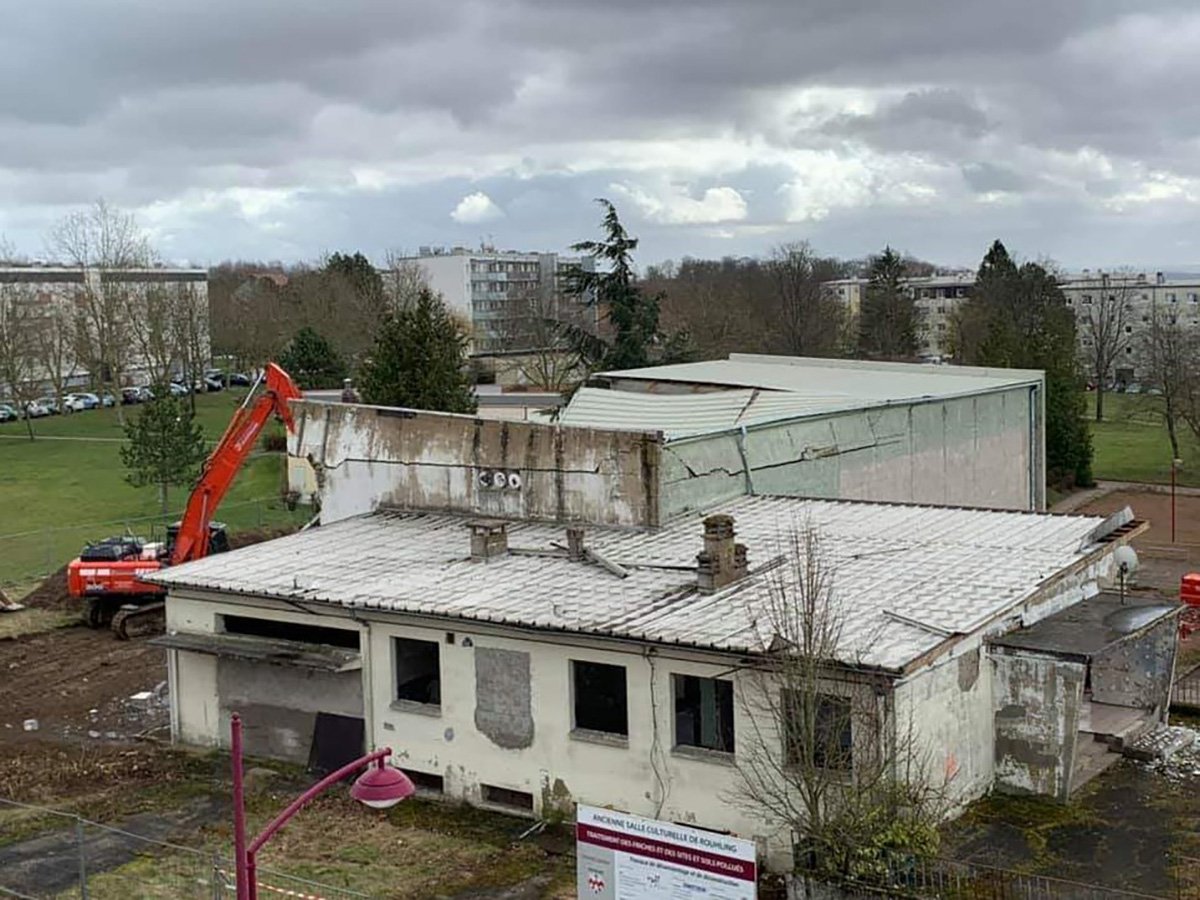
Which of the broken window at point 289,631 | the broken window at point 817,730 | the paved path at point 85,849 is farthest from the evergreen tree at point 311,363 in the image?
the broken window at point 817,730

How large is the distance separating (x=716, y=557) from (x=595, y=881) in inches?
273

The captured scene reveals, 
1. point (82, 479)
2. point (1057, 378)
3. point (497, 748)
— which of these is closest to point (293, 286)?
point (82, 479)

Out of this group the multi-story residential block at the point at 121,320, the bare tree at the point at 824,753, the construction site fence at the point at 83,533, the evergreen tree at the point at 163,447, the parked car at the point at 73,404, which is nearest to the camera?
the bare tree at the point at 824,753

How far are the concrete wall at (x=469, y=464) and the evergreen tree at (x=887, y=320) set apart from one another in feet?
234

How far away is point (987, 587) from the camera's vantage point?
19797mm

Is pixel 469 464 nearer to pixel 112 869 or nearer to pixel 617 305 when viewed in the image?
pixel 112 869

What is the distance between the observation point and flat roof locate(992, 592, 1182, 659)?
18.5 m

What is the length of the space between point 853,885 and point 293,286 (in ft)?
293

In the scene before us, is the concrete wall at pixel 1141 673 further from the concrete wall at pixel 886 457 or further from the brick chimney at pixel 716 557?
the concrete wall at pixel 886 457

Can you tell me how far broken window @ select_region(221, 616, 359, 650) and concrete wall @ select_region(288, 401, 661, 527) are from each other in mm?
4679

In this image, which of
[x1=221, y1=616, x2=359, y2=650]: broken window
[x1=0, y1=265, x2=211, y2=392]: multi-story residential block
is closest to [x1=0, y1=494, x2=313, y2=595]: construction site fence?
[x1=221, y1=616, x2=359, y2=650]: broken window

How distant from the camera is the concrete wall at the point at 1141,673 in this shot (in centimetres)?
2111

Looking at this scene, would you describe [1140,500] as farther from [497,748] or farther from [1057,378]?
[497,748]

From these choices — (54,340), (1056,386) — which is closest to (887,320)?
(1056,386)
